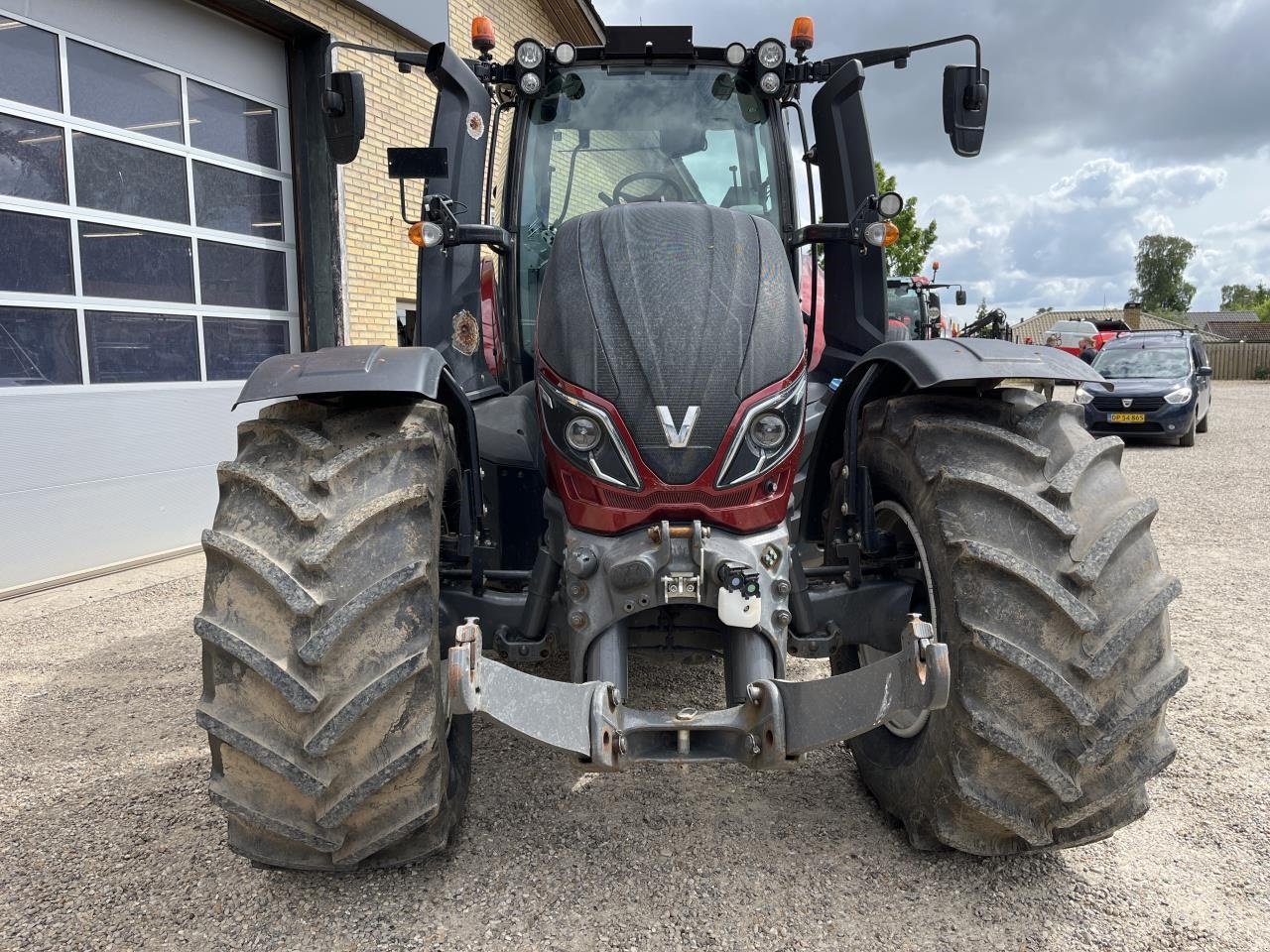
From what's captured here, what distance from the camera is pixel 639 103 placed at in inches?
140

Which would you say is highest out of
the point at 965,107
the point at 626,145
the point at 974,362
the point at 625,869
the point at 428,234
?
the point at 965,107

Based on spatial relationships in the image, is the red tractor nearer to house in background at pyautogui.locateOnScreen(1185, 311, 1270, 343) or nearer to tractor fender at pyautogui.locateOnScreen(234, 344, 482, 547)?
tractor fender at pyautogui.locateOnScreen(234, 344, 482, 547)

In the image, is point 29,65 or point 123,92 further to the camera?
point 123,92

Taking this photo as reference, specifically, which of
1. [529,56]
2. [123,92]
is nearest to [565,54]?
[529,56]

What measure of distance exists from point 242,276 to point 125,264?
116 centimetres

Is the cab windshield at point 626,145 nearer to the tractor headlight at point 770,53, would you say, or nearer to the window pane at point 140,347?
the tractor headlight at point 770,53

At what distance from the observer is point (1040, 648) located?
2148 millimetres

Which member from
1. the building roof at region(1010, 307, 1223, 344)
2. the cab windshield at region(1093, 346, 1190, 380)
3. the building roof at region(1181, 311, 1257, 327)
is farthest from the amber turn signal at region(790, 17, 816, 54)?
the building roof at region(1181, 311, 1257, 327)

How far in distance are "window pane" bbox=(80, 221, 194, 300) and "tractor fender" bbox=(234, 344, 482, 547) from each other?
465cm

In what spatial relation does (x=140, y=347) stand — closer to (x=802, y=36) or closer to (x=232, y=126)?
(x=232, y=126)

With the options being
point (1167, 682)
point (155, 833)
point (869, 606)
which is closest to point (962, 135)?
point (869, 606)

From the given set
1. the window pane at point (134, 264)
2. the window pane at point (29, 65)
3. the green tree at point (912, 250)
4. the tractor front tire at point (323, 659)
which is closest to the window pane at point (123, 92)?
the window pane at point (29, 65)

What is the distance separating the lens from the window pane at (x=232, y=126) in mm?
7117

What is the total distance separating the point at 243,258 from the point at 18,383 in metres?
2.31
